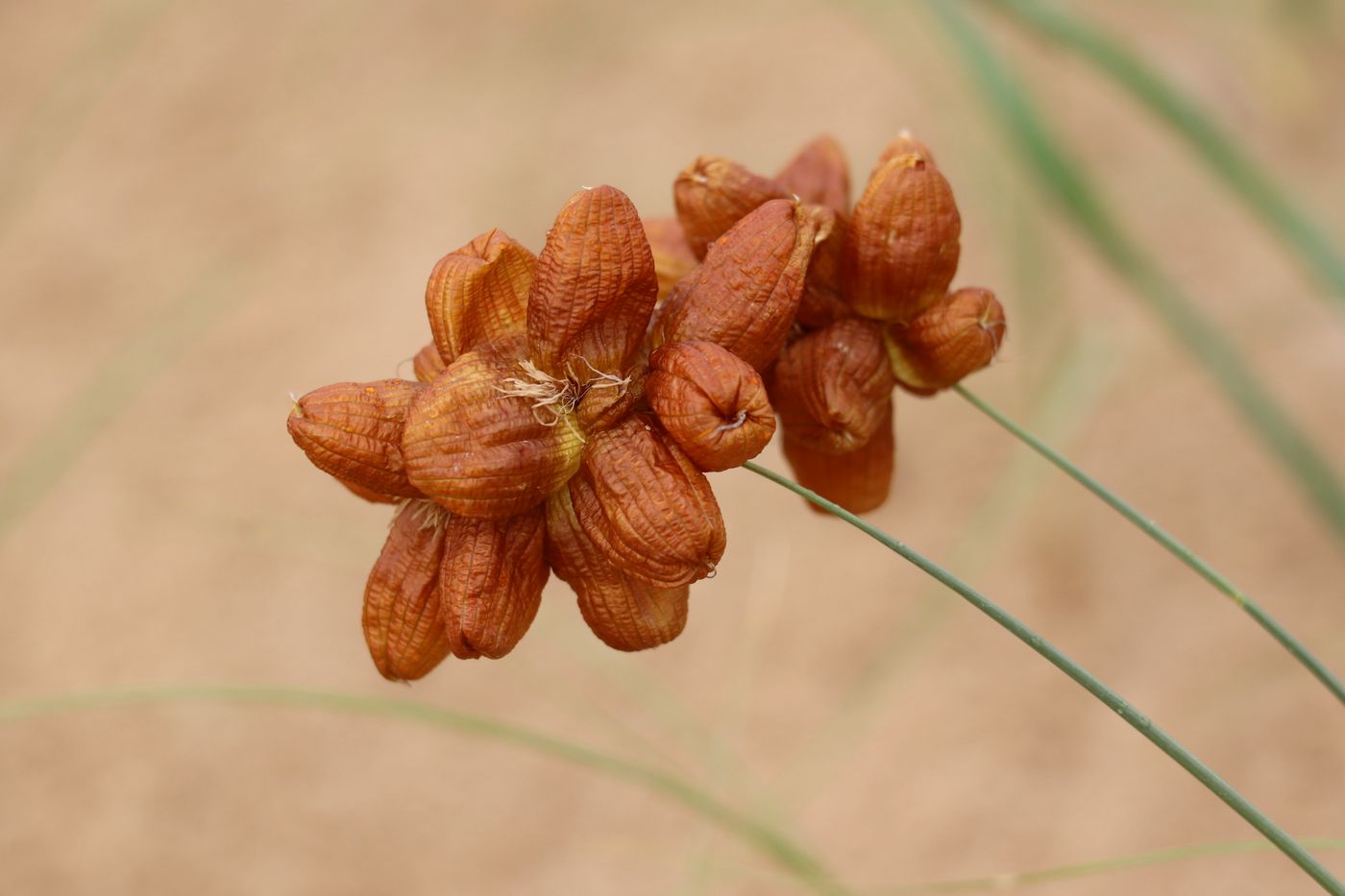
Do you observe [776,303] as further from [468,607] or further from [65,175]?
[65,175]

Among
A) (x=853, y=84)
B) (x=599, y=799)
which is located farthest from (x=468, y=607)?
(x=853, y=84)

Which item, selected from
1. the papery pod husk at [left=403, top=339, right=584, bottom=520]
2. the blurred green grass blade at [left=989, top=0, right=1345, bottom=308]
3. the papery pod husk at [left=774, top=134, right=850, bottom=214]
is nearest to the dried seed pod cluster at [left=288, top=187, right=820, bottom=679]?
the papery pod husk at [left=403, top=339, right=584, bottom=520]

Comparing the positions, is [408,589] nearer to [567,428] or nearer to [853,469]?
[567,428]

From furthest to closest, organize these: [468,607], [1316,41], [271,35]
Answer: [271,35]
[1316,41]
[468,607]

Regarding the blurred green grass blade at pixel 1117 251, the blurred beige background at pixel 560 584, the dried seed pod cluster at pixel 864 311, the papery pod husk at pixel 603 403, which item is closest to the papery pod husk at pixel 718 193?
the dried seed pod cluster at pixel 864 311

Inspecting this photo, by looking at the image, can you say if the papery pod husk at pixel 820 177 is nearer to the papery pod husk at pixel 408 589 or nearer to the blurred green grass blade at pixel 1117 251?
the papery pod husk at pixel 408 589

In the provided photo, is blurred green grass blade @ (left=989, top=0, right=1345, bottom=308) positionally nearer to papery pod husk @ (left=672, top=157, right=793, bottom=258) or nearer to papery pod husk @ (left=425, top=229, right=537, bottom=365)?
papery pod husk @ (left=672, top=157, right=793, bottom=258)
